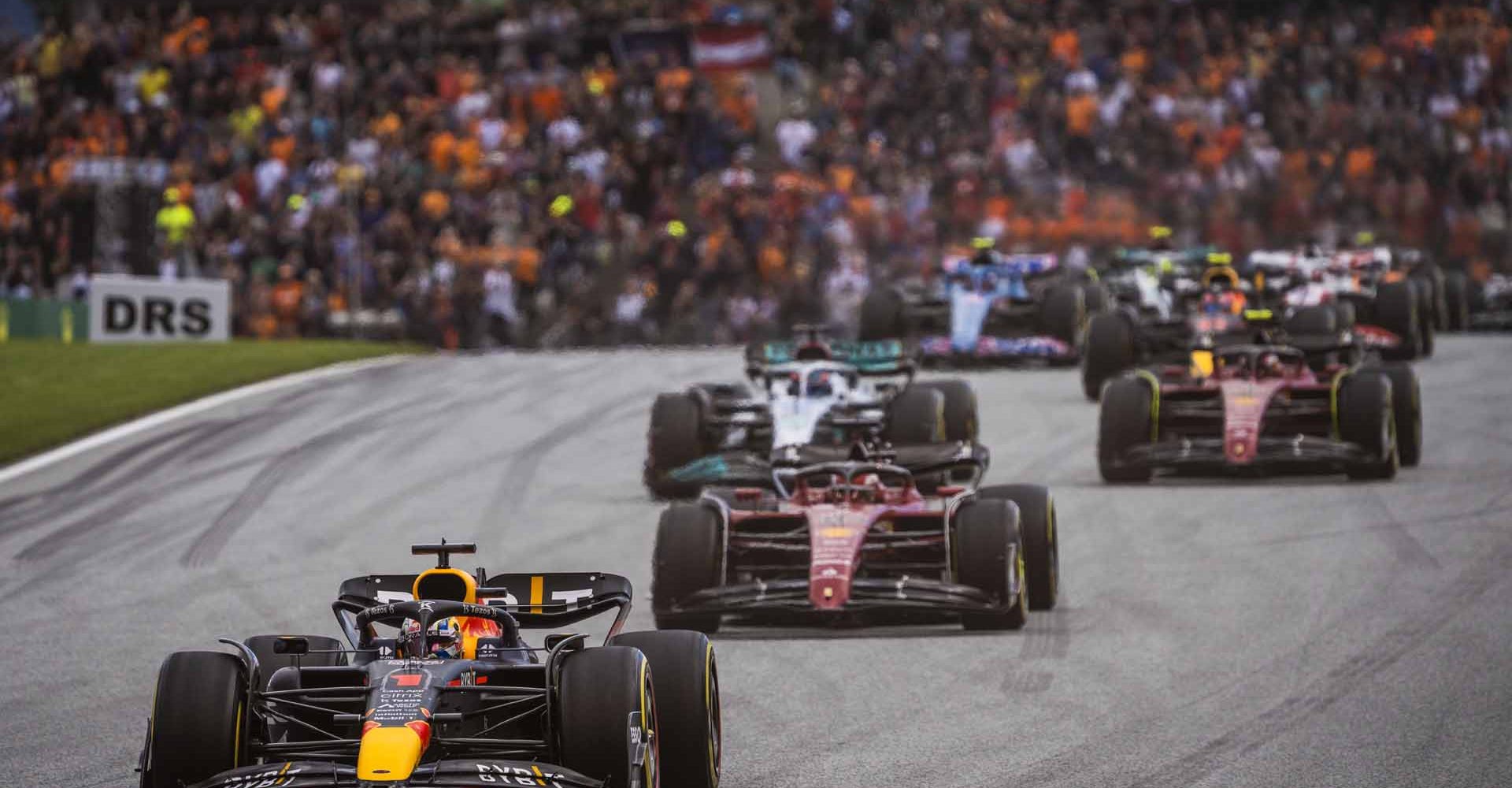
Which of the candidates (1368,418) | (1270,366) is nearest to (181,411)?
(1270,366)

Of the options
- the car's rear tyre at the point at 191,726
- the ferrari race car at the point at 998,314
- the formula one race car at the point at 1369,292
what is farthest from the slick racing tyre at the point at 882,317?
the car's rear tyre at the point at 191,726

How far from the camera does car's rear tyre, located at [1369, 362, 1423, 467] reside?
20.7 metres

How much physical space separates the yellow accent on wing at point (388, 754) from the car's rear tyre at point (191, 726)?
27.2 inches

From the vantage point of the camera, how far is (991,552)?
13.5m

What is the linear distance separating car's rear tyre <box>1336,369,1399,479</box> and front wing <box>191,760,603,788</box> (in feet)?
44.0

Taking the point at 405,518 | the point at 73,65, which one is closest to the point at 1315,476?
the point at 405,518

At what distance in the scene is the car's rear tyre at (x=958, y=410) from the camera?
20.5 meters

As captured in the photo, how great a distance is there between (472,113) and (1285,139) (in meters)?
12.9

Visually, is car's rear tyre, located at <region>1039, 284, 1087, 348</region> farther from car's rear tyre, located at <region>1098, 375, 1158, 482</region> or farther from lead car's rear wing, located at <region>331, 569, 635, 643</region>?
lead car's rear wing, located at <region>331, 569, 635, 643</region>

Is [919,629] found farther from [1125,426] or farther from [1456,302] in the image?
[1456,302]

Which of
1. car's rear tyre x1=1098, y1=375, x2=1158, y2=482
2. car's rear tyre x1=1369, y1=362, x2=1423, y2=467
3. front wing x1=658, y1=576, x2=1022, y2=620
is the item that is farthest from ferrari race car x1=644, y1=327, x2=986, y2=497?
front wing x1=658, y1=576, x2=1022, y2=620

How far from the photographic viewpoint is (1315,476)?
2109cm

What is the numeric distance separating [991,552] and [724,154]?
2322 cm

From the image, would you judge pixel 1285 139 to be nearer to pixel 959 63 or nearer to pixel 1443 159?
pixel 1443 159
